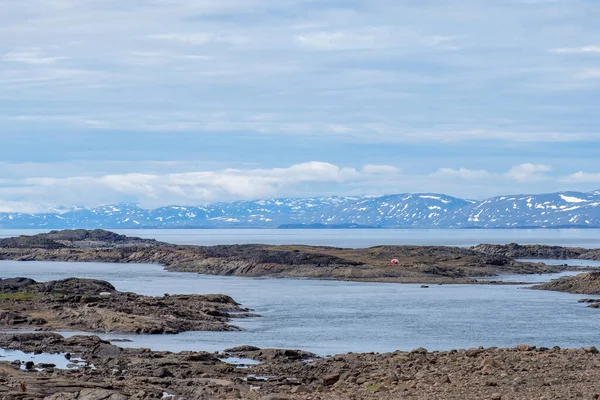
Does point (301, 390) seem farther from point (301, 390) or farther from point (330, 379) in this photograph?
point (330, 379)

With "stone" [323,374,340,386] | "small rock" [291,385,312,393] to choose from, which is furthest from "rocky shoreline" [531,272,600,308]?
"small rock" [291,385,312,393]

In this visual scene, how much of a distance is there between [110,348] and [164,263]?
129m

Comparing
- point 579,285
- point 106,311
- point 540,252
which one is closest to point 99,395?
point 106,311

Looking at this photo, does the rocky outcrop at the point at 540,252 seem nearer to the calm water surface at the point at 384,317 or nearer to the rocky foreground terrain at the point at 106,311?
the calm water surface at the point at 384,317

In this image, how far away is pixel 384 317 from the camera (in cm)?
7244

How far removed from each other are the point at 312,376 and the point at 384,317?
119 feet

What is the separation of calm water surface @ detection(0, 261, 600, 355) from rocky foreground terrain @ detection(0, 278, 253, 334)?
8.09 feet

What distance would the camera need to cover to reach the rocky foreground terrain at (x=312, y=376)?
27.4 m

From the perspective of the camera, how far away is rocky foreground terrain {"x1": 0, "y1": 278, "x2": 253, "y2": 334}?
6050 centimetres

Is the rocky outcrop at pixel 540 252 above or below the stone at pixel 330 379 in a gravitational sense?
above

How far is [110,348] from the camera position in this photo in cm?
4512

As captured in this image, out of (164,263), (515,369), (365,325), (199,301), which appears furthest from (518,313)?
(164,263)

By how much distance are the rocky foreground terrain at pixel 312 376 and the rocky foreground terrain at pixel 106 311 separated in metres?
15.5

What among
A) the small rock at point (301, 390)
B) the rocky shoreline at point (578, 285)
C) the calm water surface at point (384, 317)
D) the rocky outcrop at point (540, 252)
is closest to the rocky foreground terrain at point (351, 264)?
the calm water surface at point (384, 317)
